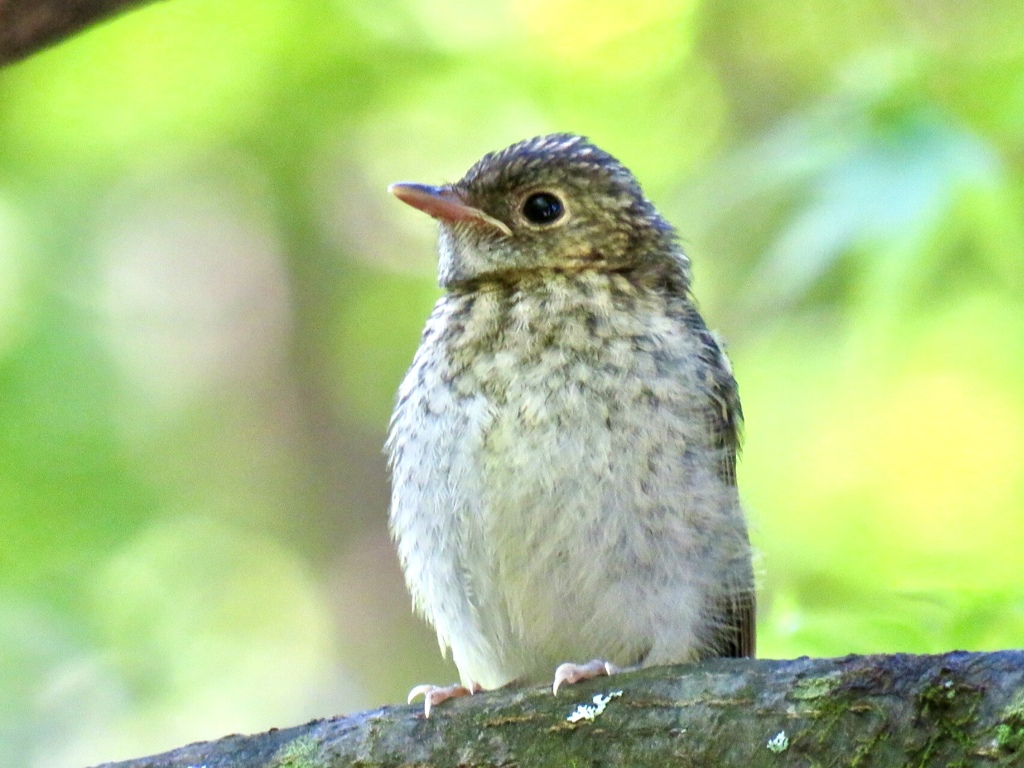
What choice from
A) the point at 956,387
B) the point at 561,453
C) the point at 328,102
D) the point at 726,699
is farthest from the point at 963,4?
the point at 726,699

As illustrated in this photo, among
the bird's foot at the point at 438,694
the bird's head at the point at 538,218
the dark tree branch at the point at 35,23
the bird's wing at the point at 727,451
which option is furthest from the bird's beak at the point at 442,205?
the dark tree branch at the point at 35,23

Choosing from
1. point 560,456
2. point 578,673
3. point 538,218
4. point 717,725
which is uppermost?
point 538,218

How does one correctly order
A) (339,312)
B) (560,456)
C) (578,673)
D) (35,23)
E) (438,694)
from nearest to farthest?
1. (35,23)
2. (578,673)
3. (438,694)
4. (560,456)
5. (339,312)

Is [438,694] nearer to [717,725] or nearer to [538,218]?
[717,725]

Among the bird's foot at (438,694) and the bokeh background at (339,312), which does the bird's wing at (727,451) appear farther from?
the bird's foot at (438,694)

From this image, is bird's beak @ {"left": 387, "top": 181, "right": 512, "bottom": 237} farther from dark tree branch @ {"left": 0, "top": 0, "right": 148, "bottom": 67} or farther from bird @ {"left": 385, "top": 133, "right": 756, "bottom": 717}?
dark tree branch @ {"left": 0, "top": 0, "right": 148, "bottom": 67}

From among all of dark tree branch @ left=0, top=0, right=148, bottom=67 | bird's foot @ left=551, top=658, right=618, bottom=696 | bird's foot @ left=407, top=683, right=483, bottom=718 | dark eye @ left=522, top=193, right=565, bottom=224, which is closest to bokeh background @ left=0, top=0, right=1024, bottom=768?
dark eye @ left=522, top=193, right=565, bottom=224

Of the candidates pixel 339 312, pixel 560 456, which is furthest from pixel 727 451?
pixel 339 312
